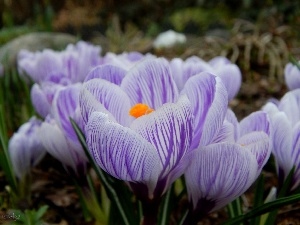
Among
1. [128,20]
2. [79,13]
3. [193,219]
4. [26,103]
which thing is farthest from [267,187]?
[79,13]

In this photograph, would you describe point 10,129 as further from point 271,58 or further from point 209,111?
point 271,58

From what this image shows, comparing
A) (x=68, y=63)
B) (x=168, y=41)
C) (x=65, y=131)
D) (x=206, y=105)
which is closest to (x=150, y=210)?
(x=206, y=105)

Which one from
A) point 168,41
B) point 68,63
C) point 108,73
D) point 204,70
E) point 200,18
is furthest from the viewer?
point 200,18

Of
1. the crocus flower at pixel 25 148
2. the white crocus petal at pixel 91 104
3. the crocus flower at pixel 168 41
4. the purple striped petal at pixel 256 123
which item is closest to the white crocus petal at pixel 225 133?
the purple striped petal at pixel 256 123

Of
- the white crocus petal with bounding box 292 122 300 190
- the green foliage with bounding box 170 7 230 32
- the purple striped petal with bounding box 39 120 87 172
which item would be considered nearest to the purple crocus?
the white crocus petal with bounding box 292 122 300 190

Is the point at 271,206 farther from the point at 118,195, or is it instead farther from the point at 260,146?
the point at 118,195

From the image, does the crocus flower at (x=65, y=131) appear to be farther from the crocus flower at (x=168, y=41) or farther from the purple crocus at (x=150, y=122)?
the crocus flower at (x=168, y=41)
